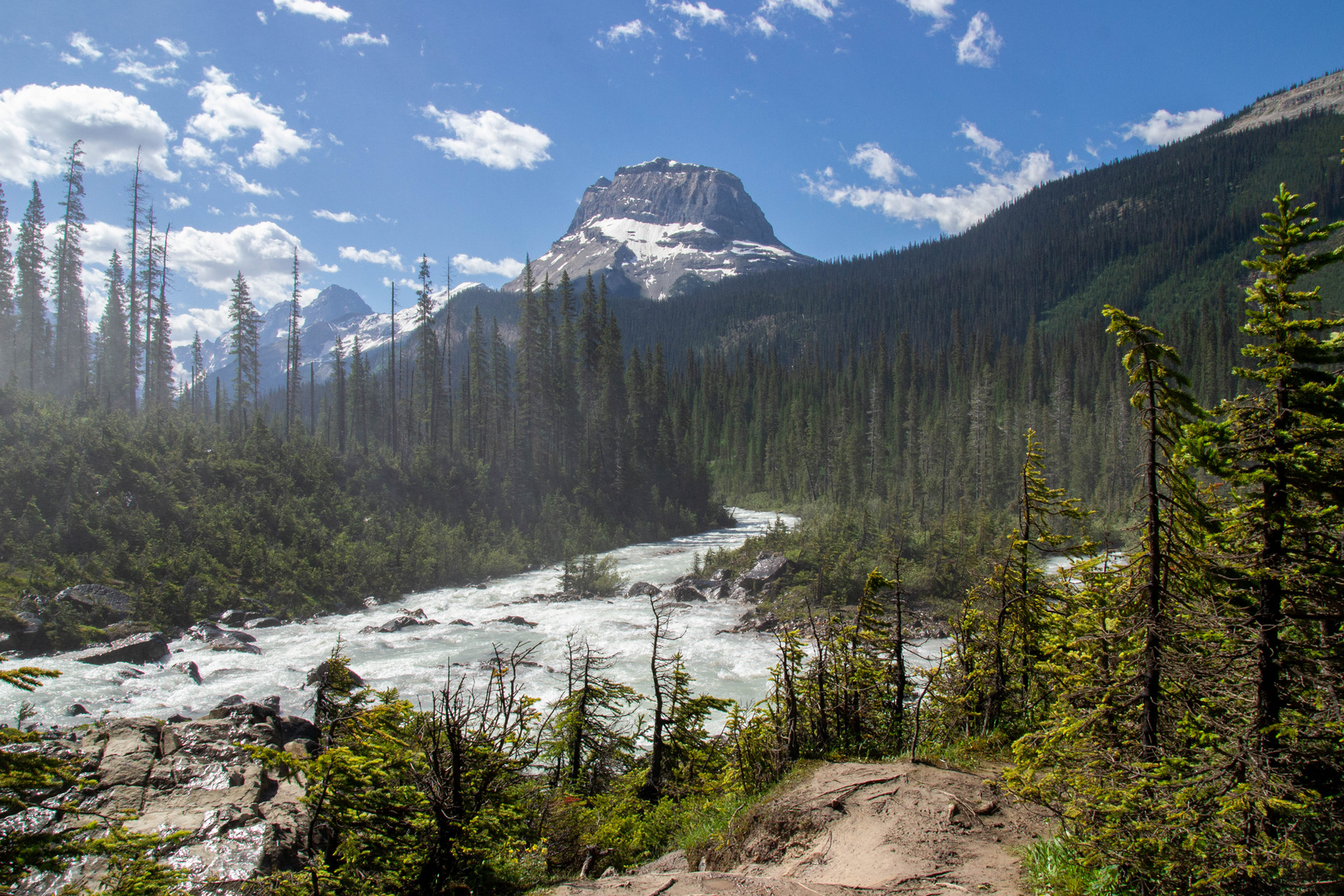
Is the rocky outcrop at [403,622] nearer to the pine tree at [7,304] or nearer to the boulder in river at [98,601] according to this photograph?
the boulder in river at [98,601]

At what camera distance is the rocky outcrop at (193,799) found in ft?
25.8

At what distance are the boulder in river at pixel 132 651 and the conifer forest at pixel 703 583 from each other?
1.06 m

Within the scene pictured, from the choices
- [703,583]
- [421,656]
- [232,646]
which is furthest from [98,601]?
[703,583]

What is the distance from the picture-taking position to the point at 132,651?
20.6 metres

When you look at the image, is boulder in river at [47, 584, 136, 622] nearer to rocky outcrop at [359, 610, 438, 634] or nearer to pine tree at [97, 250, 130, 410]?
rocky outcrop at [359, 610, 438, 634]

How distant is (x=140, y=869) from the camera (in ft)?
15.1

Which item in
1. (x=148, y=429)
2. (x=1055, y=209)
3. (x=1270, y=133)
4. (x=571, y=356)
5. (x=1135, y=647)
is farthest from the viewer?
(x=1055, y=209)

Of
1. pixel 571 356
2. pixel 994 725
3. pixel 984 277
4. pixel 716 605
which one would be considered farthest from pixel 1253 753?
pixel 984 277

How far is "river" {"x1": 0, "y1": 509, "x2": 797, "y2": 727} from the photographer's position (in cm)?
1778

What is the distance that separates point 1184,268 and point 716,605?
515ft

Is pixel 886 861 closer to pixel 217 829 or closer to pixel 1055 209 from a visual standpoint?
pixel 217 829

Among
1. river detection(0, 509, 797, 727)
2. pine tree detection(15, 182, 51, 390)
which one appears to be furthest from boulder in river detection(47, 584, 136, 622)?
pine tree detection(15, 182, 51, 390)

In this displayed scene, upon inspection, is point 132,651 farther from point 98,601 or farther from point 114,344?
point 114,344

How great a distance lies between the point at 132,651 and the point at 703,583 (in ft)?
76.1
